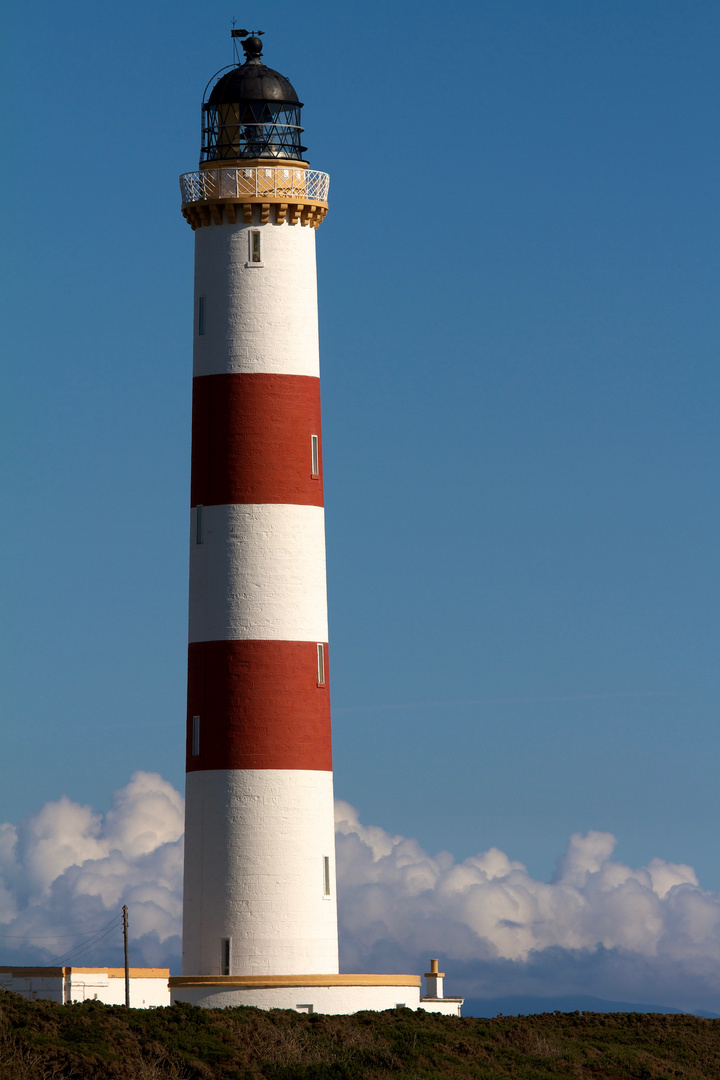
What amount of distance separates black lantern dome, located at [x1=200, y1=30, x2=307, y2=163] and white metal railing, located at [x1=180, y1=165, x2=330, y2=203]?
63cm

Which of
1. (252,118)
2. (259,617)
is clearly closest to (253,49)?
(252,118)

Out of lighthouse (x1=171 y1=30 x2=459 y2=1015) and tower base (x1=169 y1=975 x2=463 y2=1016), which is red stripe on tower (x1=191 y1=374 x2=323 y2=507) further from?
tower base (x1=169 y1=975 x2=463 y2=1016)

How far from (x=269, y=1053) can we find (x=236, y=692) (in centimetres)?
823

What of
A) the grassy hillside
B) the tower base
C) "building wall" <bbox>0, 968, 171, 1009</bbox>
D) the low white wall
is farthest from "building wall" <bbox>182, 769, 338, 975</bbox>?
"building wall" <bbox>0, 968, 171, 1009</bbox>

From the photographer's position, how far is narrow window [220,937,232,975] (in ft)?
128

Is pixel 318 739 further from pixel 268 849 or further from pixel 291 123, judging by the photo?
pixel 291 123

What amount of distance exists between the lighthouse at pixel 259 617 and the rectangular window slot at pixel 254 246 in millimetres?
36

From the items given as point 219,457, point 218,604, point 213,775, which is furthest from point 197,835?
point 219,457

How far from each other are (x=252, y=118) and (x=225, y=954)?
1841 centimetres

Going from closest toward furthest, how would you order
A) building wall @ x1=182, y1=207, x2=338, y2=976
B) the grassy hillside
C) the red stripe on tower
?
the grassy hillside, building wall @ x1=182, y1=207, x2=338, y2=976, the red stripe on tower

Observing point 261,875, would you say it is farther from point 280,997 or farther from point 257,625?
point 257,625

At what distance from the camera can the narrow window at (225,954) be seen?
128 feet

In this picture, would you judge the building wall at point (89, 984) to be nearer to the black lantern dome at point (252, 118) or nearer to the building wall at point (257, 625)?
the building wall at point (257, 625)

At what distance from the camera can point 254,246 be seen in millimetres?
41062
